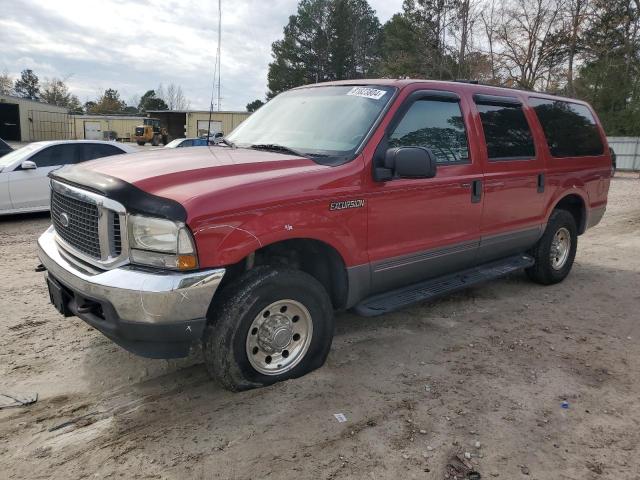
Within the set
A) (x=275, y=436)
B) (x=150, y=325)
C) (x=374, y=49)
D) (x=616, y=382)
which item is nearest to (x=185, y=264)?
(x=150, y=325)

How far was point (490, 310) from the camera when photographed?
16.5ft

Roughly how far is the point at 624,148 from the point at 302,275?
29488 millimetres

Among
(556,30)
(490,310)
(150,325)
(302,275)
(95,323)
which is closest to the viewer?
(150,325)

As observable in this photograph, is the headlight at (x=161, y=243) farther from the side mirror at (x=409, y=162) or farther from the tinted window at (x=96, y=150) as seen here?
Result: the tinted window at (x=96, y=150)

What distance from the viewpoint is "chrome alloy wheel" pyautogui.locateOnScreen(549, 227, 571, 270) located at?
19.0ft

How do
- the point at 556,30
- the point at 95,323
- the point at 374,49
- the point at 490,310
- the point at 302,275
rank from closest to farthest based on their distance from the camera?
the point at 95,323
the point at 302,275
the point at 490,310
the point at 556,30
the point at 374,49

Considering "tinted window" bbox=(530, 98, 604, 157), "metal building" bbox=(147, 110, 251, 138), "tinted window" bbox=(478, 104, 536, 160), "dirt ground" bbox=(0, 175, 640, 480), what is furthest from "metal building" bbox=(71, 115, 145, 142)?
"dirt ground" bbox=(0, 175, 640, 480)

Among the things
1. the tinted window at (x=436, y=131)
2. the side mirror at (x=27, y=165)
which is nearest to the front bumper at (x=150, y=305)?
the tinted window at (x=436, y=131)

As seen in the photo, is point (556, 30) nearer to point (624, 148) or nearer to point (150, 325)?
point (624, 148)

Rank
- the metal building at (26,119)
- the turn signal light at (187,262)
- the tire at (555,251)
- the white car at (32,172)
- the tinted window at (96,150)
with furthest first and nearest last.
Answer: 1. the metal building at (26,119)
2. the tinted window at (96,150)
3. the white car at (32,172)
4. the tire at (555,251)
5. the turn signal light at (187,262)

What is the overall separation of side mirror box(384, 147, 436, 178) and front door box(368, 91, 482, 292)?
19cm

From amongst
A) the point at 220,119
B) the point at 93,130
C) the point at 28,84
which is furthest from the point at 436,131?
the point at 28,84

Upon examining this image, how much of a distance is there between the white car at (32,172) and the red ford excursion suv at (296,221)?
5927 mm

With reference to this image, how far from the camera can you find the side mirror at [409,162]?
11.4 ft
